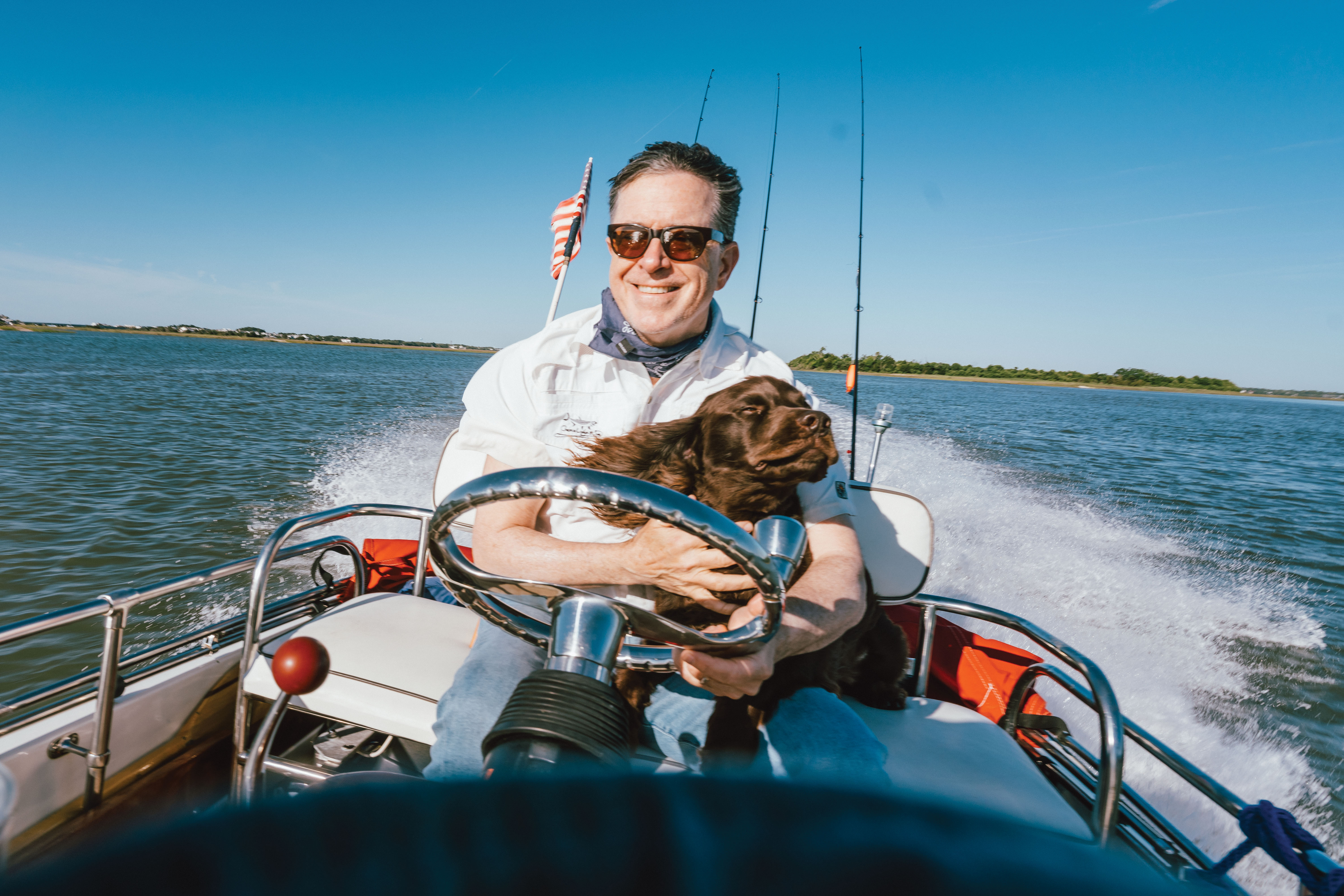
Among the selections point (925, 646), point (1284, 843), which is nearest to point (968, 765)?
point (925, 646)

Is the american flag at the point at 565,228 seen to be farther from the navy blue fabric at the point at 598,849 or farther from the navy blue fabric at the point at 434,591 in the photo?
the navy blue fabric at the point at 598,849

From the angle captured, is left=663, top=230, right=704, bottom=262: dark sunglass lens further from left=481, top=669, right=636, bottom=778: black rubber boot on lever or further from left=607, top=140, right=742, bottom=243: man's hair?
left=481, top=669, right=636, bottom=778: black rubber boot on lever

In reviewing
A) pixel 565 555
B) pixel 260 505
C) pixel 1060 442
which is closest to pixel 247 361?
pixel 260 505

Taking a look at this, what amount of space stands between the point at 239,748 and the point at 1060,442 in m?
19.8

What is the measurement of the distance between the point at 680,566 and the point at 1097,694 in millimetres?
1192

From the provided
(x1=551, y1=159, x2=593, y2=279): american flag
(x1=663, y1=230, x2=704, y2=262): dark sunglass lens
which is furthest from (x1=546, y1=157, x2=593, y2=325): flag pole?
(x1=663, y1=230, x2=704, y2=262): dark sunglass lens

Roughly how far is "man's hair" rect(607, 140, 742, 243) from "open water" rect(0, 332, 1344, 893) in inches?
136

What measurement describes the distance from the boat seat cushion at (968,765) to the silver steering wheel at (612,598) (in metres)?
1.02

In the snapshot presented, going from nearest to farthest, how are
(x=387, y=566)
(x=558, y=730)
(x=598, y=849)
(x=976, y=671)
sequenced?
(x=598, y=849) → (x=558, y=730) → (x=976, y=671) → (x=387, y=566)

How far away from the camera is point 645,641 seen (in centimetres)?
122

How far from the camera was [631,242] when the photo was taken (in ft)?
6.49

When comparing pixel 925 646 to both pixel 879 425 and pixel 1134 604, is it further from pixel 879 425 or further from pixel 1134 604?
pixel 1134 604

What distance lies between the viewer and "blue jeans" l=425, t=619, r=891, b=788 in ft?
4.72

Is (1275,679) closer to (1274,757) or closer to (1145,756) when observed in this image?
(1274,757)
